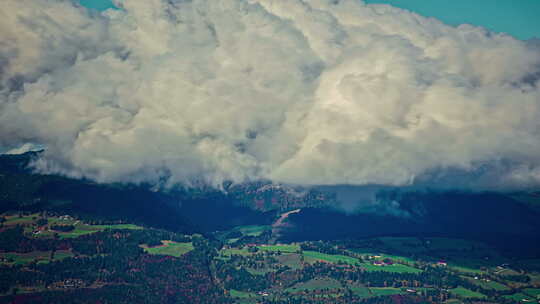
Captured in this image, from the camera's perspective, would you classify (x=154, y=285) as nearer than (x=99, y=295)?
Result: No

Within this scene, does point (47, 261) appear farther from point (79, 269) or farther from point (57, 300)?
point (57, 300)

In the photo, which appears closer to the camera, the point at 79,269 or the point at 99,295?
the point at 99,295

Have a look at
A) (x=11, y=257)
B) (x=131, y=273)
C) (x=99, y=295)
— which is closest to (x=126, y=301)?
(x=99, y=295)

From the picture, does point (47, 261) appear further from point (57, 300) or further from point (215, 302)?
point (215, 302)

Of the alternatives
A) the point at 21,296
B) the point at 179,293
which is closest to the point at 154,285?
the point at 179,293

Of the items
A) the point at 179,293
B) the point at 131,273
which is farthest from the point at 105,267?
the point at 179,293

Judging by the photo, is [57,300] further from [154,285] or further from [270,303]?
[270,303]
